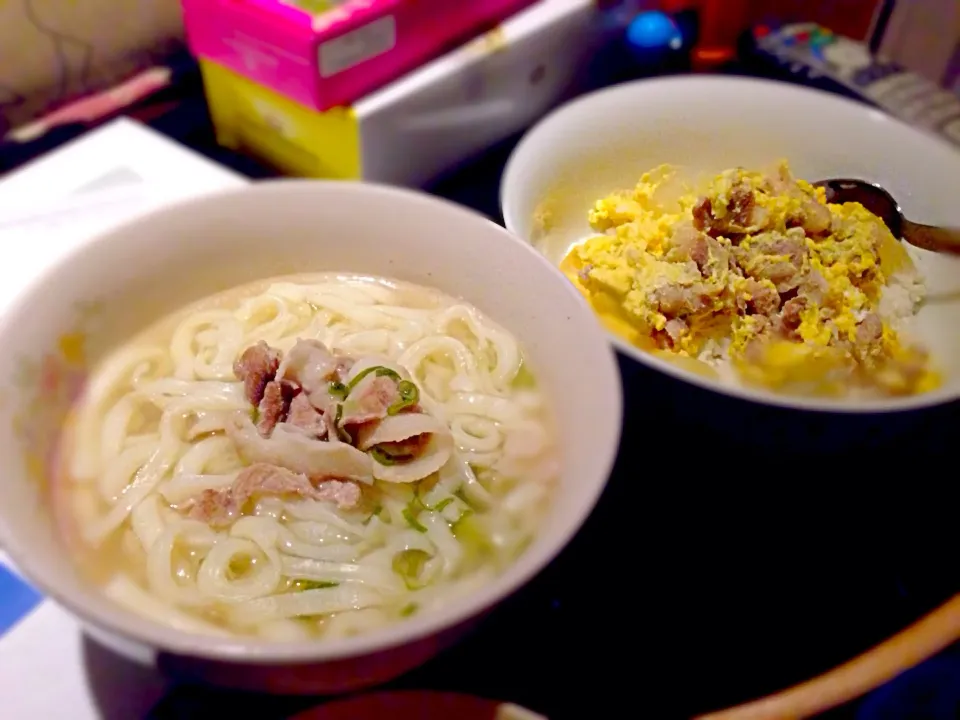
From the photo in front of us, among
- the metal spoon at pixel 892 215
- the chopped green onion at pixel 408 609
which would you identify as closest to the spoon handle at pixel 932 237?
the metal spoon at pixel 892 215

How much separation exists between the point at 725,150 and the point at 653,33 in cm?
31

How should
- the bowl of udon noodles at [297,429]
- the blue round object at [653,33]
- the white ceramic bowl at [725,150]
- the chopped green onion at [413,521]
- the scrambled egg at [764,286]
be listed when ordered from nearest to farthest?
the bowl of udon noodles at [297,429]
the chopped green onion at [413,521]
the scrambled egg at [764,286]
the white ceramic bowl at [725,150]
the blue round object at [653,33]

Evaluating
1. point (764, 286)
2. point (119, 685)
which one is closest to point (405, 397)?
point (119, 685)

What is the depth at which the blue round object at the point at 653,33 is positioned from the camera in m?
1.22

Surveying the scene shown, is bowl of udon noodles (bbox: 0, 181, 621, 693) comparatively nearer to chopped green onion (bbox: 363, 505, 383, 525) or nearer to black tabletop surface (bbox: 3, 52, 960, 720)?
chopped green onion (bbox: 363, 505, 383, 525)

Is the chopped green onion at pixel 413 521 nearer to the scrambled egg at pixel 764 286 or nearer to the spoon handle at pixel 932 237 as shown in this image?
the scrambled egg at pixel 764 286

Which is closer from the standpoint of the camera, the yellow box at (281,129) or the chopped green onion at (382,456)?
the chopped green onion at (382,456)

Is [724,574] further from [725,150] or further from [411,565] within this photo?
[725,150]

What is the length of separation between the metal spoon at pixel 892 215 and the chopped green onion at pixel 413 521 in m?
0.64

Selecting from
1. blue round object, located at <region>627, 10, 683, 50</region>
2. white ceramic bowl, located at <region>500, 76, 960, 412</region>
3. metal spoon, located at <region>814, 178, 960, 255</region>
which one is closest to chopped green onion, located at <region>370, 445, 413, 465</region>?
white ceramic bowl, located at <region>500, 76, 960, 412</region>

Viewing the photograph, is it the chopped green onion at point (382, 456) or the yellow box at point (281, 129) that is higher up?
the chopped green onion at point (382, 456)

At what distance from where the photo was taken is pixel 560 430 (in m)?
0.65

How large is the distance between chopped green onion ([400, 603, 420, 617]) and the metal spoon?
695 millimetres

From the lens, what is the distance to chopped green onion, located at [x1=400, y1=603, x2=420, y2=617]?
55 cm
